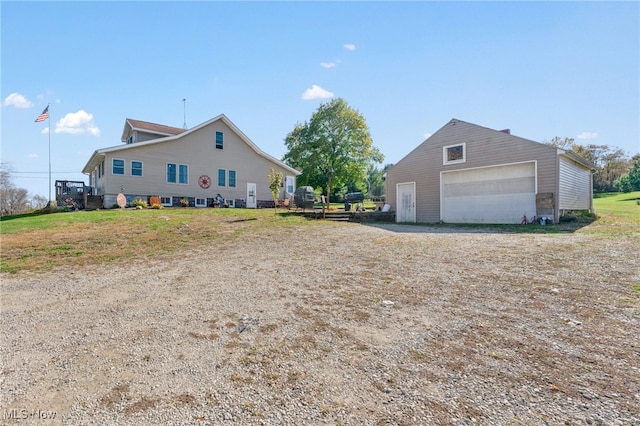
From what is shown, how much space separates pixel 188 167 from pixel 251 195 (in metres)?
5.07

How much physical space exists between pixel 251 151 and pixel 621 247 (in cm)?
2174

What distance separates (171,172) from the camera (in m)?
19.9

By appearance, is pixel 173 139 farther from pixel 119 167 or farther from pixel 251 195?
pixel 251 195

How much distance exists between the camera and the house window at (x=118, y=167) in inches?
698

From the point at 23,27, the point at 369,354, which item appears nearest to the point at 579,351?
the point at 369,354

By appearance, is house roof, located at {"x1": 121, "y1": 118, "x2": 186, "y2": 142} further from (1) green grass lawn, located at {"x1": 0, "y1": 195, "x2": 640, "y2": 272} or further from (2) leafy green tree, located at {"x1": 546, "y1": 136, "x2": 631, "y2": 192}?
(2) leafy green tree, located at {"x1": 546, "y1": 136, "x2": 631, "y2": 192}

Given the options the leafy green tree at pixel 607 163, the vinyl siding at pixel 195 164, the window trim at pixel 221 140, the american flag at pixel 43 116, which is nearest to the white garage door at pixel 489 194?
the vinyl siding at pixel 195 164

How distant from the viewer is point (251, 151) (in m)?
23.5

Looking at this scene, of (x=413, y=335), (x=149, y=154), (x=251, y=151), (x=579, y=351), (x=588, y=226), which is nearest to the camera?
(x=579, y=351)

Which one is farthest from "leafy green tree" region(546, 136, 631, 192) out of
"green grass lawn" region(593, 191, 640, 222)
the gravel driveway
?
the gravel driveway

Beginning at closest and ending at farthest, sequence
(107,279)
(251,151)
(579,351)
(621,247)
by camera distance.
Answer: (579,351) → (107,279) → (621,247) → (251,151)

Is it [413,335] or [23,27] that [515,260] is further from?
[23,27]

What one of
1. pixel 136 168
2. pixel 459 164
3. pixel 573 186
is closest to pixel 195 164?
pixel 136 168

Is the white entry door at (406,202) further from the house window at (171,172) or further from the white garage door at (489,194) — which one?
the house window at (171,172)
